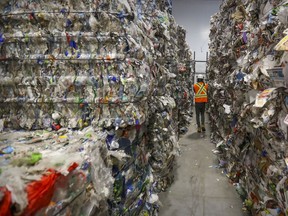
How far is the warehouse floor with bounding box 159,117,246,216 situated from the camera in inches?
116

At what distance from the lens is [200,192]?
3396 millimetres

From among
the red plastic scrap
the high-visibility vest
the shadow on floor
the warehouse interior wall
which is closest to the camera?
the red plastic scrap

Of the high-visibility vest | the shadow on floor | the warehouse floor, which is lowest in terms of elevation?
the warehouse floor

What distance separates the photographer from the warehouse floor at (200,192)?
296cm

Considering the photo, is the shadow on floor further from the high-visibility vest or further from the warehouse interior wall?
the warehouse interior wall

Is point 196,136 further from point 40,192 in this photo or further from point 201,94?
point 40,192

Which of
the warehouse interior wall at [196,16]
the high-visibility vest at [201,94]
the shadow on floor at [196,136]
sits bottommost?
the shadow on floor at [196,136]

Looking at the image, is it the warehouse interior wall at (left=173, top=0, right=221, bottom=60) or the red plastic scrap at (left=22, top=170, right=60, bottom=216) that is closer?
the red plastic scrap at (left=22, top=170, right=60, bottom=216)

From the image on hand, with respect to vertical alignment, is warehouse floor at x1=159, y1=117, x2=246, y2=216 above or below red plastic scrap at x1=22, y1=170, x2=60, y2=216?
below

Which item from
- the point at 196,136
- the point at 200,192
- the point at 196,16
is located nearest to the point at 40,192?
the point at 200,192

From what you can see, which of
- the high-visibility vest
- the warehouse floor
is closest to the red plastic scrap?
the warehouse floor

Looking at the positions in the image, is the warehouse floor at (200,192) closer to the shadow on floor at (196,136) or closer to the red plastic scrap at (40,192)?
the shadow on floor at (196,136)

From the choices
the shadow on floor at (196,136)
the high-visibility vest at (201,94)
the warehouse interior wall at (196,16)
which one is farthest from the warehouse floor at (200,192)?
the warehouse interior wall at (196,16)

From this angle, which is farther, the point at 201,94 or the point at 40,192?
the point at 201,94
